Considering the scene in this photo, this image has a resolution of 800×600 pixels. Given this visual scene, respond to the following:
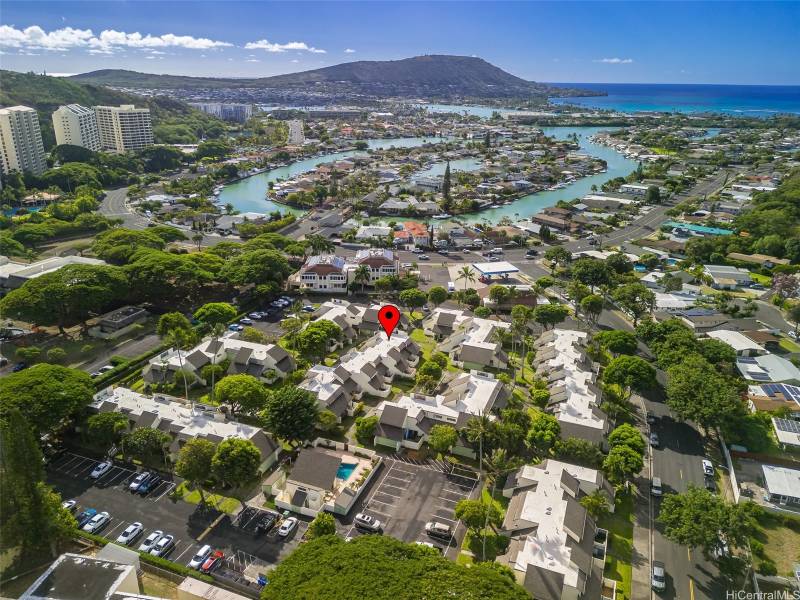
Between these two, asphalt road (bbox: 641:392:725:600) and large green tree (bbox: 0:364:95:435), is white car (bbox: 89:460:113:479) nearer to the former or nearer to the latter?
large green tree (bbox: 0:364:95:435)

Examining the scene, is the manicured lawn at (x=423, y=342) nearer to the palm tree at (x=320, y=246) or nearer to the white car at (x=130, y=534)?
the palm tree at (x=320, y=246)

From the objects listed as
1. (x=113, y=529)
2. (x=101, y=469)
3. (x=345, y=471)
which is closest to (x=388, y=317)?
(x=345, y=471)

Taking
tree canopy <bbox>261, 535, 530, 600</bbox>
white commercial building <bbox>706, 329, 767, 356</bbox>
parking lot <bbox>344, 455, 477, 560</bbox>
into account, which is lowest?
parking lot <bbox>344, 455, 477, 560</bbox>

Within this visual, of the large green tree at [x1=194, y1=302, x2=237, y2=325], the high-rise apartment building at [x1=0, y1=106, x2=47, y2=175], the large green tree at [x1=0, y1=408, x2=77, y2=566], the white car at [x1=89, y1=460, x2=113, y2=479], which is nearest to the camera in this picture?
the large green tree at [x1=0, y1=408, x2=77, y2=566]

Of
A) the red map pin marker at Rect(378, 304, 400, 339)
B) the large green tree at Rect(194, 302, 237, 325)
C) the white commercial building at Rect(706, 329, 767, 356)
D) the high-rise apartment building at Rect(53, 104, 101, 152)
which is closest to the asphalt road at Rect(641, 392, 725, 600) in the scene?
the white commercial building at Rect(706, 329, 767, 356)

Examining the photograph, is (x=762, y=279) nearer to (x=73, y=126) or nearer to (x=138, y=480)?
(x=138, y=480)

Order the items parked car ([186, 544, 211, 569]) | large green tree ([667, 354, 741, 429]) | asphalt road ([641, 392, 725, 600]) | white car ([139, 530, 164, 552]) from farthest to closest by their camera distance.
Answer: large green tree ([667, 354, 741, 429]), white car ([139, 530, 164, 552]), parked car ([186, 544, 211, 569]), asphalt road ([641, 392, 725, 600])
